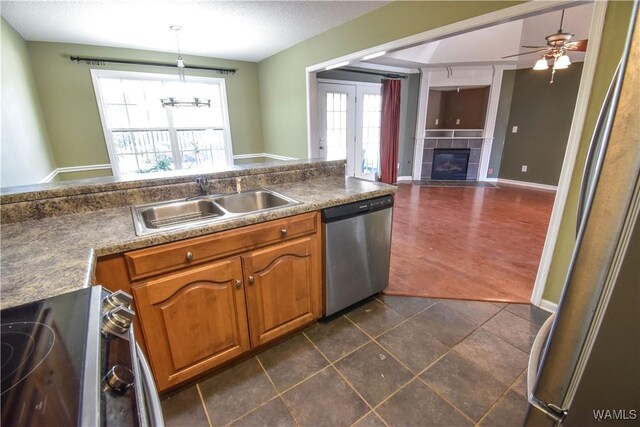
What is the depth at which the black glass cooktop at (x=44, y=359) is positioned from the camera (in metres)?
0.47

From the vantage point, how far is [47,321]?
67cm

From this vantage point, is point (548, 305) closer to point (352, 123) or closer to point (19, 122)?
point (352, 123)

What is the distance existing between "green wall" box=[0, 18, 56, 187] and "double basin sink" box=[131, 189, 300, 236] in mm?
Answer: 1688

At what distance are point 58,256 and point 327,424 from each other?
1308 mm

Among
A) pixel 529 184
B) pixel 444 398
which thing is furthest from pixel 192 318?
pixel 529 184

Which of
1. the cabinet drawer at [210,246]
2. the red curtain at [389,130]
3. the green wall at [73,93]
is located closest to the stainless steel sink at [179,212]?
the cabinet drawer at [210,246]

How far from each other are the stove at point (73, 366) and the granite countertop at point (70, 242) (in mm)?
127

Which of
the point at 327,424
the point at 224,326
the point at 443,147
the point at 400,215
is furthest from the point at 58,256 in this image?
the point at 443,147

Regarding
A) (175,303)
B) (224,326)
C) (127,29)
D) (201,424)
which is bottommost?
(201,424)

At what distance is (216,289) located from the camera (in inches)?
53.9

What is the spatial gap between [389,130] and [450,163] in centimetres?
179

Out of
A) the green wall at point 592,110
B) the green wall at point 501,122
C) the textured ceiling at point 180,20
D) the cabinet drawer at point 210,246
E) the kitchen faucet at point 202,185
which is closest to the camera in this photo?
the cabinet drawer at point 210,246

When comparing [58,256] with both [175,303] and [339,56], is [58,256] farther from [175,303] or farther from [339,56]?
[339,56]

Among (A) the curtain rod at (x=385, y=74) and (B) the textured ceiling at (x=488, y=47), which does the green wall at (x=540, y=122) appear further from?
(A) the curtain rod at (x=385, y=74)
